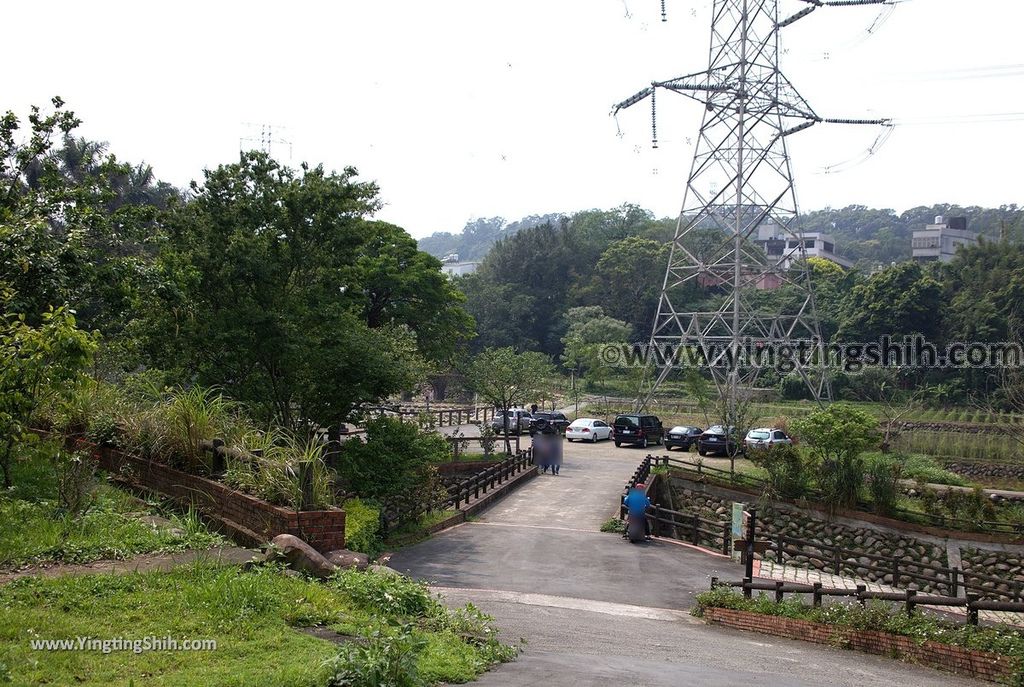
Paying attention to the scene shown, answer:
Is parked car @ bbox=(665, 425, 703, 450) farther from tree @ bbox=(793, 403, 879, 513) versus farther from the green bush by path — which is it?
the green bush by path

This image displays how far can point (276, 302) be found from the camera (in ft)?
63.8

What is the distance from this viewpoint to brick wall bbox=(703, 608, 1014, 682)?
33.5ft

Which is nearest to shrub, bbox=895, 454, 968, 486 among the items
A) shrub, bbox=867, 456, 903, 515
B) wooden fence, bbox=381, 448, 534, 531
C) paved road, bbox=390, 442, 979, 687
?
shrub, bbox=867, 456, 903, 515

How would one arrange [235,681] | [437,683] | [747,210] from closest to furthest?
[235,681]
[437,683]
[747,210]

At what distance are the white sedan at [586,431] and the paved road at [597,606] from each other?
16144 millimetres

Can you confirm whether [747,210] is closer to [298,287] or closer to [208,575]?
[298,287]

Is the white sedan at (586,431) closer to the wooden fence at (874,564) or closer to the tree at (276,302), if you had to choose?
the wooden fence at (874,564)

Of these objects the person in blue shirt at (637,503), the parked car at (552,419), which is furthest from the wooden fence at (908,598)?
the parked car at (552,419)

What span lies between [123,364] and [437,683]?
16338 millimetres

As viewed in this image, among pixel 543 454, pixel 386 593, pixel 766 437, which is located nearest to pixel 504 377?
pixel 543 454

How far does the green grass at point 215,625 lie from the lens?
5.78 m

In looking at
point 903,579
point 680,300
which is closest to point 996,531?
point 903,579

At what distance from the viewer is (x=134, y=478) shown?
1164 centimetres

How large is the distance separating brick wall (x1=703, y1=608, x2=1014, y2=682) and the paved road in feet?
1.14
